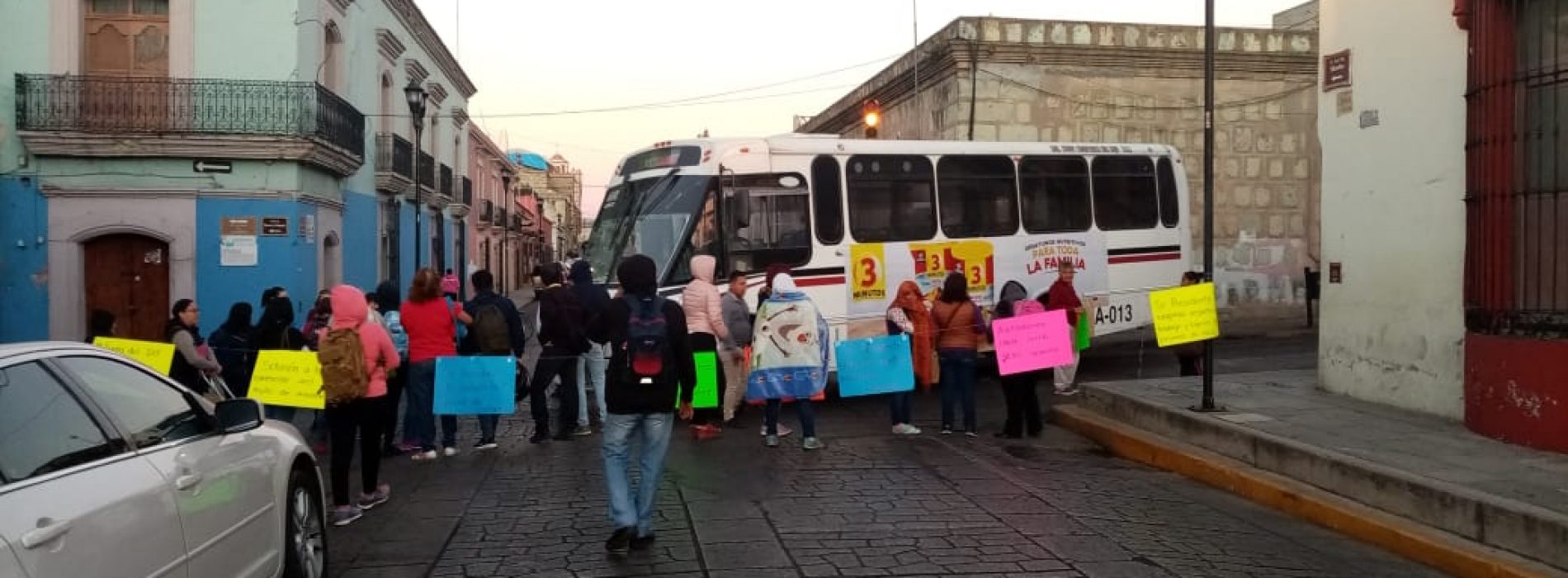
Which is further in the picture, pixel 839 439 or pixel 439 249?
pixel 439 249

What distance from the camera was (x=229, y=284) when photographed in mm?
19172

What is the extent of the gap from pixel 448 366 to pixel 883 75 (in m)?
18.9

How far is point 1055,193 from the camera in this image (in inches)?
606

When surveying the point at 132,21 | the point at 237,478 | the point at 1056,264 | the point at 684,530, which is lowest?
the point at 684,530

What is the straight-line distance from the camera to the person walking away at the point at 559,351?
10359mm

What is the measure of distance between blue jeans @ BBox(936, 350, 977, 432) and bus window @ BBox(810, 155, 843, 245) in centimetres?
343

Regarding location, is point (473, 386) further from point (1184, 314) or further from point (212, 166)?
point (212, 166)

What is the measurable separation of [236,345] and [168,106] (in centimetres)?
1064

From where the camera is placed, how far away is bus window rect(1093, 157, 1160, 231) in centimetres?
1586

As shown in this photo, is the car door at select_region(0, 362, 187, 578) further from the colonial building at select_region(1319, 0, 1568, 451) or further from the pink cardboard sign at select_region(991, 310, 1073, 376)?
the colonial building at select_region(1319, 0, 1568, 451)

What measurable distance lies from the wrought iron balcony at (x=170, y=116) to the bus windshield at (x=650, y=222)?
8.33m

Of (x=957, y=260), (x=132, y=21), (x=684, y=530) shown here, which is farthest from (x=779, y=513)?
(x=132, y=21)

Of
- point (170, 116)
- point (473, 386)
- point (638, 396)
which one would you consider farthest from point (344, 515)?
point (170, 116)

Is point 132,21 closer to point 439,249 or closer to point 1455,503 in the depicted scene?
point 439,249
